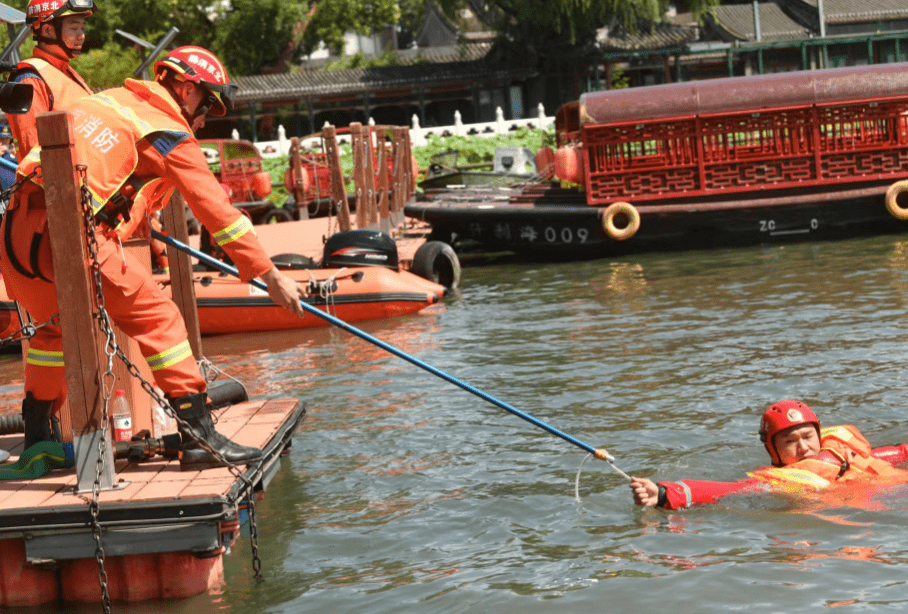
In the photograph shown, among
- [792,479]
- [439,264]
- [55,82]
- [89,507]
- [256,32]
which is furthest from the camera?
[256,32]

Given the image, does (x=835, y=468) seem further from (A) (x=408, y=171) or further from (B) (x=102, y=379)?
(A) (x=408, y=171)

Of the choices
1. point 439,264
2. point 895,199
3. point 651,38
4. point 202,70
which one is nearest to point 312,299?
point 439,264

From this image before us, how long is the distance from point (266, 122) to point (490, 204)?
2558 centimetres

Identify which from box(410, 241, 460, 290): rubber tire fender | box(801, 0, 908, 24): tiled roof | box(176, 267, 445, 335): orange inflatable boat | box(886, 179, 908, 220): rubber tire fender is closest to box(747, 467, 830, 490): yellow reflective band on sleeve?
box(176, 267, 445, 335): orange inflatable boat

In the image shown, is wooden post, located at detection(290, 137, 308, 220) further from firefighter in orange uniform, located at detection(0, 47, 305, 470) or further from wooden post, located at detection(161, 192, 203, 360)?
firefighter in orange uniform, located at detection(0, 47, 305, 470)

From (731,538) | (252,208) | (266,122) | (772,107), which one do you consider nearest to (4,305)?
(731,538)

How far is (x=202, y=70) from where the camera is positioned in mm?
5719

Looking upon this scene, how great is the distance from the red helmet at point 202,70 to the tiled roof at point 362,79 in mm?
35311

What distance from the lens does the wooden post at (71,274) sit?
5.16 meters

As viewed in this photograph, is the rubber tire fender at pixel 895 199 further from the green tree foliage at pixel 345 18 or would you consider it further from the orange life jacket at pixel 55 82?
the green tree foliage at pixel 345 18

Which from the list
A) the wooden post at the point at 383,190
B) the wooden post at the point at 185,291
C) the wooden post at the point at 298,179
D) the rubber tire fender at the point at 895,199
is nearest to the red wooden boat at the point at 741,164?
the rubber tire fender at the point at 895,199

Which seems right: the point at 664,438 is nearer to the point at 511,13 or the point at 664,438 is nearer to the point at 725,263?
the point at 725,263

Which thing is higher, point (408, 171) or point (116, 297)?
point (408, 171)

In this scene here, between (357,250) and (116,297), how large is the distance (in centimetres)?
908
